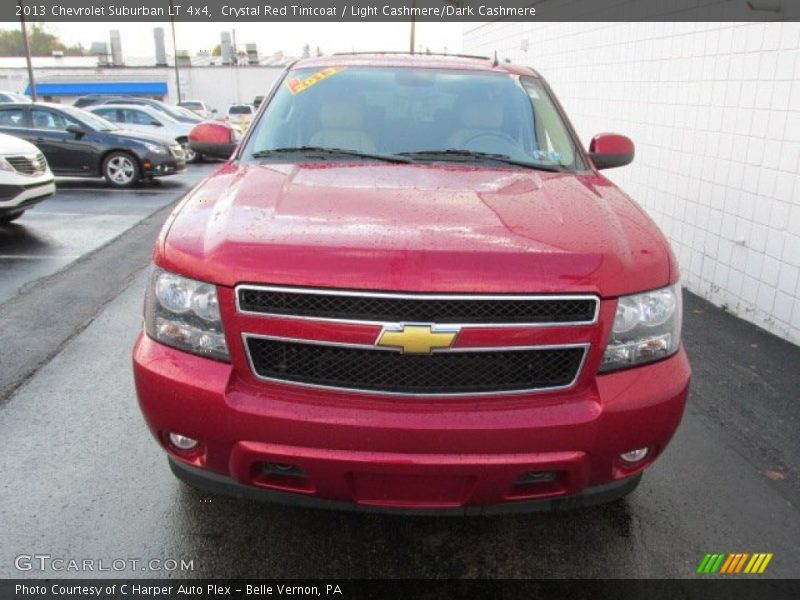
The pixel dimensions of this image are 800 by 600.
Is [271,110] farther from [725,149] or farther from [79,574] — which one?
[725,149]

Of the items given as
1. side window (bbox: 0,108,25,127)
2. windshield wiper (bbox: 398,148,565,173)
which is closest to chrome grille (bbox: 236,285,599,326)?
windshield wiper (bbox: 398,148,565,173)

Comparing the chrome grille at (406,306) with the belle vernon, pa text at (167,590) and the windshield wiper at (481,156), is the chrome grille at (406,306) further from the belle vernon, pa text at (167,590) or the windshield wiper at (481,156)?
the windshield wiper at (481,156)

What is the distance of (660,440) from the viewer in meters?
2.23

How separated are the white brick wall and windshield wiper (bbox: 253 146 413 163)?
3.41 m

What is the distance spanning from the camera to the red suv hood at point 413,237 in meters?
2.02

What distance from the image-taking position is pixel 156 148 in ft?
43.3

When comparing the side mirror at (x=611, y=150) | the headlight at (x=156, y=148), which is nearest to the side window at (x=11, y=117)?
the headlight at (x=156, y=148)

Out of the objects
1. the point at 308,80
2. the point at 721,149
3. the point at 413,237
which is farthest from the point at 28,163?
the point at 721,149

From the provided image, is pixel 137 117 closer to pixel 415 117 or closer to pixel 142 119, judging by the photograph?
pixel 142 119

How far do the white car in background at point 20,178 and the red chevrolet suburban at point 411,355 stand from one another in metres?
6.61

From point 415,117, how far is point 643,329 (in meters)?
1.83

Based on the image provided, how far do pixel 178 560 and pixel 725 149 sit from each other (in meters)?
5.40

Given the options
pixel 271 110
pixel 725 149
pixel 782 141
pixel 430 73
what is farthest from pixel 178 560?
pixel 725 149

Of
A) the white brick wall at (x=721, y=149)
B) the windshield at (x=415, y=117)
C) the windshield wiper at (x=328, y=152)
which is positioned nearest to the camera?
the windshield wiper at (x=328, y=152)
